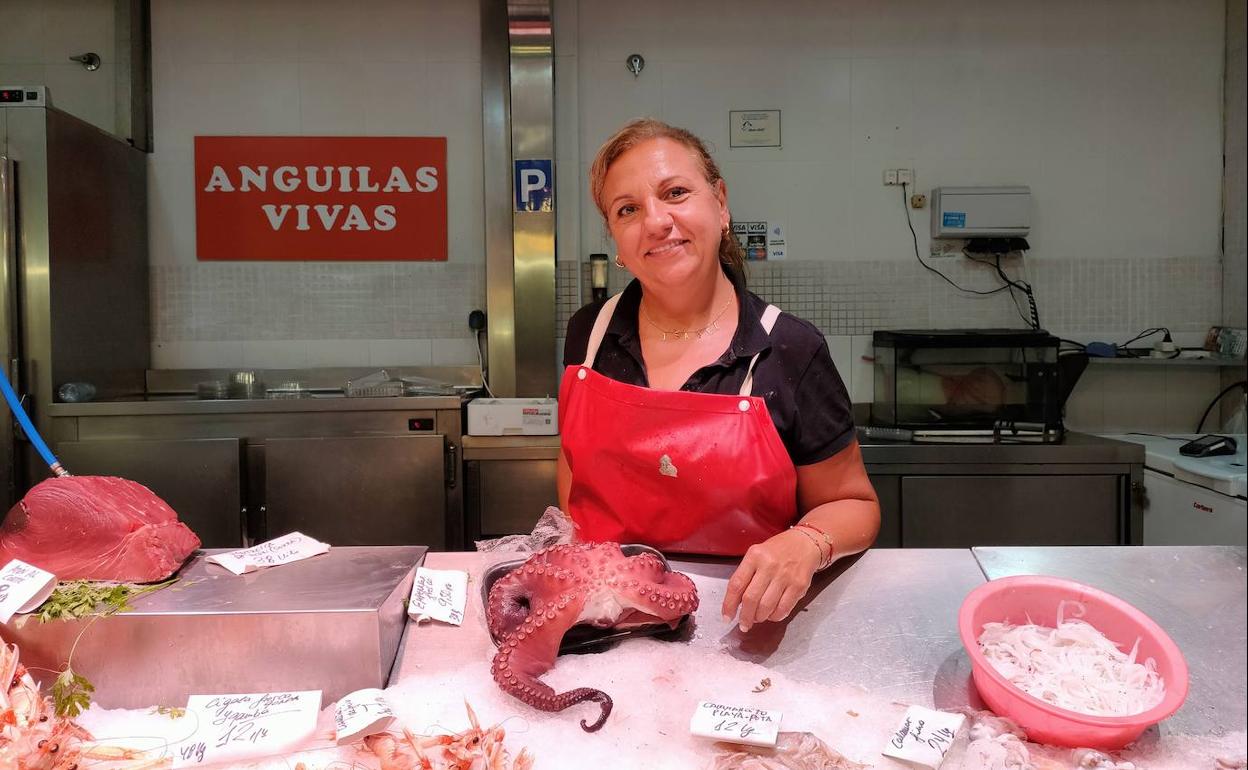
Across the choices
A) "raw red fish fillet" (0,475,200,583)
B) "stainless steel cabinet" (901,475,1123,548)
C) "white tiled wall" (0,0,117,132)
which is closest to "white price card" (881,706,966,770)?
"raw red fish fillet" (0,475,200,583)

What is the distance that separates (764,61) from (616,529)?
3032 mm

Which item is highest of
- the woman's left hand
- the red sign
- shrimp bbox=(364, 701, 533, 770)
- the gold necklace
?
the red sign

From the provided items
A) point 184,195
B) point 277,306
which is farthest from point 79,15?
point 277,306

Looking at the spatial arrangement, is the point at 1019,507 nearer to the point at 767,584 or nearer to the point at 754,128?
the point at 754,128

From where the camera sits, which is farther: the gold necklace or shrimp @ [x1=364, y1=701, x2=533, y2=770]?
the gold necklace

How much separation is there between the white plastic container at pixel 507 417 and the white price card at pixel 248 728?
7.21 feet

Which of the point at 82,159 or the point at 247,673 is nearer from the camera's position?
the point at 247,673

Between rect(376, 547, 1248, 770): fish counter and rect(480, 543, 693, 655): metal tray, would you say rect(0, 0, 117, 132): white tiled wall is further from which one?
rect(480, 543, 693, 655): metal tray

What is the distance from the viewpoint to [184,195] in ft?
12.6

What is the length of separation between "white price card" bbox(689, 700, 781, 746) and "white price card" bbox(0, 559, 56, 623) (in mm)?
992

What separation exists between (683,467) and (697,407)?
138 millimetres

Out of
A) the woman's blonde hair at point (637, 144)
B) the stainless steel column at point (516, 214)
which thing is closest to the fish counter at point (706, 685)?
the woman's blonde hair at point (637, 144)

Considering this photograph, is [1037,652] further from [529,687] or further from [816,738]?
[529,687]

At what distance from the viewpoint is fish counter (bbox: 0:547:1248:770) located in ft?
2.89
